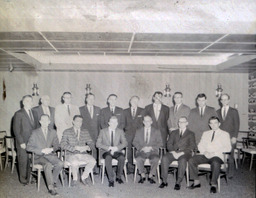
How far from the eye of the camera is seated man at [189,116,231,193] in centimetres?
430

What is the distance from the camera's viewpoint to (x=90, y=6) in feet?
11.6

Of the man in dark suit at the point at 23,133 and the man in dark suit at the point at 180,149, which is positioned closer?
the man in dark suit at the point at 180,149

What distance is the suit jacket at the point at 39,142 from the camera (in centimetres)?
437

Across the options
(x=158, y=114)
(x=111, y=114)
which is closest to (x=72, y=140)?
(x=111, y=114)

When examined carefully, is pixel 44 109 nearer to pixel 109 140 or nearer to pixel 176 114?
pixel 109 140

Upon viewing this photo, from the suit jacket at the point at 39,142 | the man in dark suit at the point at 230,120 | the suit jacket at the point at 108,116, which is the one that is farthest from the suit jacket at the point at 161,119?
the suit jacket at the point at 39,142

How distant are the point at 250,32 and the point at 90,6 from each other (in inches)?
100

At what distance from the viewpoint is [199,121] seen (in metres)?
5.09

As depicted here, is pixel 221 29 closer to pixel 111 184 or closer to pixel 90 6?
pixel 90 6

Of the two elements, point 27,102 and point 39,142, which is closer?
point 39,142

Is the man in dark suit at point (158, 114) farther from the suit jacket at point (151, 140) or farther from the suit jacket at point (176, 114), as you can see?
the suit jacket at point (151, 140)

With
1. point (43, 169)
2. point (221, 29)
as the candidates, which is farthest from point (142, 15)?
point (43, 169)

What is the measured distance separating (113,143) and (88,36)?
78.0 inches

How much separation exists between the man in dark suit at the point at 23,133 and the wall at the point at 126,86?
2.92 metres
